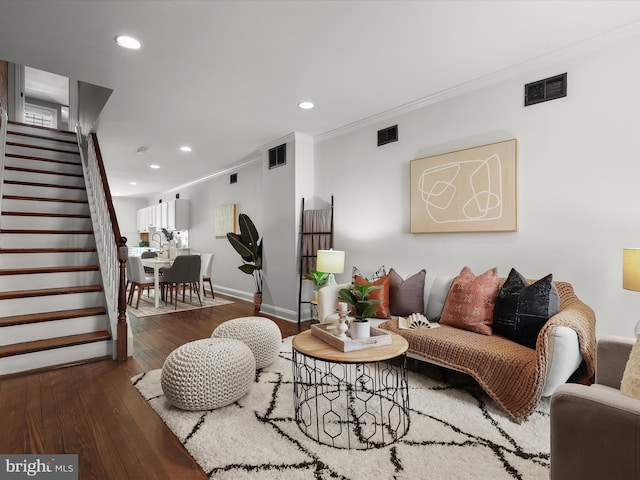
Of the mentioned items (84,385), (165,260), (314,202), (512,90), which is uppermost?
(512,90)

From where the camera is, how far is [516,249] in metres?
2.91

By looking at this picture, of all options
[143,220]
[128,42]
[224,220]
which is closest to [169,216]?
[143,220]

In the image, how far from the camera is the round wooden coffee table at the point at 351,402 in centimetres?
182

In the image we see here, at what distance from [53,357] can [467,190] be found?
388 centimetres

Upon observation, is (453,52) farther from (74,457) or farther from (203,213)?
(203,213)

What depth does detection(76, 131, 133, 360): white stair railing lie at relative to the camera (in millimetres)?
3139

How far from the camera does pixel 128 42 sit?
2.53m

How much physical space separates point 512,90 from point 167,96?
3244 millimetres

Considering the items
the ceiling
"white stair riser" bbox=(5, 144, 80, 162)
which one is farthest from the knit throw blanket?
"white stair riser" bbox=(5, 144, 80, 162)

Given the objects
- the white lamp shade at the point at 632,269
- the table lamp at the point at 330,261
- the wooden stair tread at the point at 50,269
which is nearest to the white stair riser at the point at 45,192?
the wooden stair tread at the point at 50,269

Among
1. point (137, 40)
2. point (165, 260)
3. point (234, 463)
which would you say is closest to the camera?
point (234, 463)

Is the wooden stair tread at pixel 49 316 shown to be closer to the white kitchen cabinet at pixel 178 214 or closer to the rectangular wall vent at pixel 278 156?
the rectangular wall vent at pixel 278 156

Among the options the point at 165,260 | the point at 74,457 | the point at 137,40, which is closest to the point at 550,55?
the point at 137,40

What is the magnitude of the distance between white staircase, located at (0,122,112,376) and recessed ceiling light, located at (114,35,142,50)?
7.32 feet
